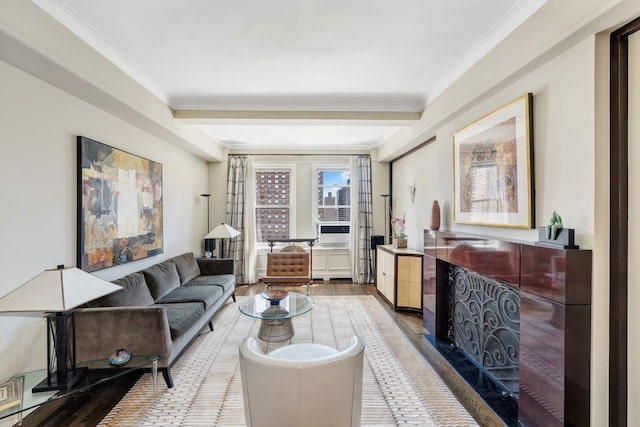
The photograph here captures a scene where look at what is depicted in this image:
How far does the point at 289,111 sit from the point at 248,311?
2360mm

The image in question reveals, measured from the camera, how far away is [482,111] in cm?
270

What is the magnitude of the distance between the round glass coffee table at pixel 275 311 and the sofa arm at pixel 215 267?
1.31 meters

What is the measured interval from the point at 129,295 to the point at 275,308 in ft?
4.58

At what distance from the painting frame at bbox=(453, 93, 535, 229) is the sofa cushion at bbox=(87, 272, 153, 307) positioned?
→ 3.22 metres

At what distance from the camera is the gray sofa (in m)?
2.34

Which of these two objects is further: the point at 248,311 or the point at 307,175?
the point at 307,175

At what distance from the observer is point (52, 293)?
1.77 meters

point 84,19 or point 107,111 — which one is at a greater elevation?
point 84,19

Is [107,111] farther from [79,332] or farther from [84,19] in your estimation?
[79,332]

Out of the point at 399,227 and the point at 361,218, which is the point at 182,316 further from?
the point at 361,218

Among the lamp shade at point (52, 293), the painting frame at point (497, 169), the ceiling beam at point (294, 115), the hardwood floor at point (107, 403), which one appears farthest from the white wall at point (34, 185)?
the painting frame at point (497, 169)

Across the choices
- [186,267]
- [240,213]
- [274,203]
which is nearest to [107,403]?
[186,267]

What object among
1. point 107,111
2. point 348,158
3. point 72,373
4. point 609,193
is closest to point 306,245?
point 348,158

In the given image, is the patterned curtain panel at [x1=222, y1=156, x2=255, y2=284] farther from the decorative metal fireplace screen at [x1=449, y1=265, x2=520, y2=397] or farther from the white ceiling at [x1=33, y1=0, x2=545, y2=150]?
the decorative metal fireplace screen at [x1=449, y1=265, x2=520, y2=397]
